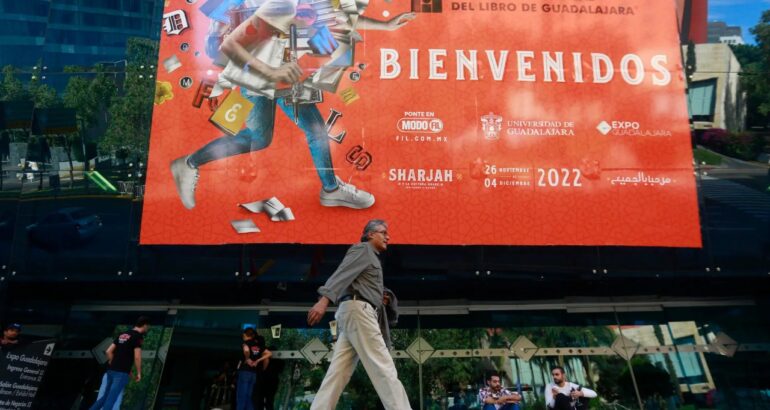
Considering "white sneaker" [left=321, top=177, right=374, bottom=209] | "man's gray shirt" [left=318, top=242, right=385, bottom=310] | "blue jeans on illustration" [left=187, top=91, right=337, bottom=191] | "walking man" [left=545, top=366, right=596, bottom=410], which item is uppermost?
"blue jeans on illustration" [left=187, top=91, right=337, bottom=191]

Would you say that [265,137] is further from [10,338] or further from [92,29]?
[10,338]

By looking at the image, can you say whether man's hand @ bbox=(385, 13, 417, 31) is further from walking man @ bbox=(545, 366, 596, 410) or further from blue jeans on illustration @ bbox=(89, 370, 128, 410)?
blue jeans on illustration @ bbox=(89, 370, 128, 410)

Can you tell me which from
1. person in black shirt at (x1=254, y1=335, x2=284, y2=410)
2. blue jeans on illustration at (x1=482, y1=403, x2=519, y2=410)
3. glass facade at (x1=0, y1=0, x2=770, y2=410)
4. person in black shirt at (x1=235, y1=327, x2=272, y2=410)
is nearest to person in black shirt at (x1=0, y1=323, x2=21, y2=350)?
glass facade at (x1=0, y1=0, x2=770, y2=410)

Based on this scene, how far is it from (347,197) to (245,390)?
7.32 ft

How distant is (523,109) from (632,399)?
324 cm

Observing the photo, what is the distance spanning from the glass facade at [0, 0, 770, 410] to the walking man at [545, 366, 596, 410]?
1.62 feet

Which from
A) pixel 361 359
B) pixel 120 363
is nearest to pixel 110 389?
pixel 120 363

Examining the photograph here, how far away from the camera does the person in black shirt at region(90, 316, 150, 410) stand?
23.6ft

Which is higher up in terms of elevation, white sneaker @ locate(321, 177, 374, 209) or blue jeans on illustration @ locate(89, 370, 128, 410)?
white sneaker @ locate(321, 177, 374, 209)

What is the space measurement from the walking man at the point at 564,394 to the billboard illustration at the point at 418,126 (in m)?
1.52

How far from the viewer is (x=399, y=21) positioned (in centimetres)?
834

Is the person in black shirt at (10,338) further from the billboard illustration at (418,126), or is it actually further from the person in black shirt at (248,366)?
the person in black shirt at (248,366)

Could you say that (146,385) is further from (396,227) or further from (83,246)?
(396,227)

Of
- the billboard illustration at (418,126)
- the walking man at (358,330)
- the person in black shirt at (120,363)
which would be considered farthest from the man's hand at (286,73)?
the walking man at (358,330)
